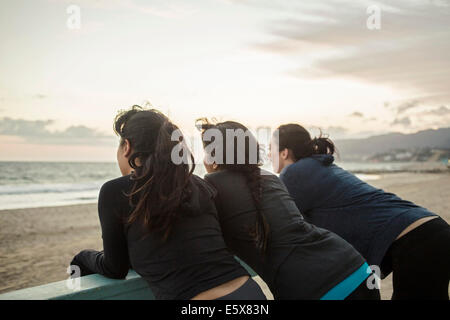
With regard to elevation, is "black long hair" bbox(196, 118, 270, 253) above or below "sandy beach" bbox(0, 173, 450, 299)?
above

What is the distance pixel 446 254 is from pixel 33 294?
218 centimetres

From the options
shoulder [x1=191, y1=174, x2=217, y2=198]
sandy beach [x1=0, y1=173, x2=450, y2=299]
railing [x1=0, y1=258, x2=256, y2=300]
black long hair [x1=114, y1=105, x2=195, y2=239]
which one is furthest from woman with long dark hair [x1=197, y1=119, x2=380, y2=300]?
sandy beach [x1=0, y1=173, x2=450, y2=299]

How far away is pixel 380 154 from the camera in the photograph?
10250 centimetres

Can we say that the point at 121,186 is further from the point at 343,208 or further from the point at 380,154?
the point at 380,154

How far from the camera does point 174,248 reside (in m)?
1.49

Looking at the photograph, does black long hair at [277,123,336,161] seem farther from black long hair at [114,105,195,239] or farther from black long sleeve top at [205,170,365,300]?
black long hair at [114,105,195,239]

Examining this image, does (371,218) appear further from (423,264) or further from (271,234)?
(271,234)

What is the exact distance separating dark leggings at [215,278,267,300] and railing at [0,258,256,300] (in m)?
0.51

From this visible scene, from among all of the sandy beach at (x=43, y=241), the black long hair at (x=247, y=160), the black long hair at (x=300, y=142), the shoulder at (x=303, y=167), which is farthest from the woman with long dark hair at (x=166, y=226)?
the sandy beach at (x=43, y=241)

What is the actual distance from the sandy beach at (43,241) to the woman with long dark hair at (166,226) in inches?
132

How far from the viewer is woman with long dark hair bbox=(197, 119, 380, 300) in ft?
5.60

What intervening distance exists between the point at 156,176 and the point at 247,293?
0.60 metres
